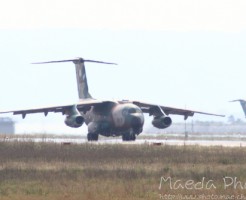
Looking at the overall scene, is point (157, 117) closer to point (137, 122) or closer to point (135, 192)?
point (137, 122)

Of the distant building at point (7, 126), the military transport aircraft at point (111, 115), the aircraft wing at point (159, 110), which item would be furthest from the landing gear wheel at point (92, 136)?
the distant building at point (7, 126)

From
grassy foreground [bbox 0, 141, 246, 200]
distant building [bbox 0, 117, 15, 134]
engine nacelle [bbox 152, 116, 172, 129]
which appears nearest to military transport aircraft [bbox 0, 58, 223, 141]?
engine nacelle [bbox 152, 116, 172, 129]

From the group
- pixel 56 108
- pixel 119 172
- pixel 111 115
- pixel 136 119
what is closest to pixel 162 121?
pixel 136 119

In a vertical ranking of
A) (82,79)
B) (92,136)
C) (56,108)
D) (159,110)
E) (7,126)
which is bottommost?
(7,126)

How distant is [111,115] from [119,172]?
29534 millimetres

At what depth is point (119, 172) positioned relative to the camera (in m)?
32.0

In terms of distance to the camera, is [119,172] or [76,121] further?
[76,121]

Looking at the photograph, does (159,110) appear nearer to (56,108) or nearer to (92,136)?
(92,136)

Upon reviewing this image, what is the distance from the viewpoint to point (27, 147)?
44906 mm

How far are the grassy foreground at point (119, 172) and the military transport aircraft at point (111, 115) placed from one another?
13411 mm

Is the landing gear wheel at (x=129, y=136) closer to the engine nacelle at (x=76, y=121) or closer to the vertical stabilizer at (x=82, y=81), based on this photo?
the engine nacelle at (x=76, y=121)

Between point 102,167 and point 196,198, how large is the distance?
981 centimetres

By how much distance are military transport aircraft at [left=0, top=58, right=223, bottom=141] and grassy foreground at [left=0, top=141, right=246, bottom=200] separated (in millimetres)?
13411

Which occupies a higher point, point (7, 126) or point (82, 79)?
point (82, 79)
